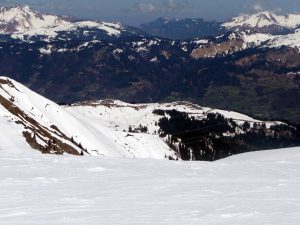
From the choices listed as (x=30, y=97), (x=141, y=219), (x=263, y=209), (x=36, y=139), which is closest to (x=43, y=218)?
(x=141, y=219)

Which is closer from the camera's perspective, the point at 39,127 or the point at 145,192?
the point at 145,192

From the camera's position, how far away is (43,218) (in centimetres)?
1847

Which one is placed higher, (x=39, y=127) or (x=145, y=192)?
(x=39, y=127)

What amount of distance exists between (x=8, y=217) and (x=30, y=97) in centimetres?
17691

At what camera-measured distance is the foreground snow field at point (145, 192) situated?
60.5 ft

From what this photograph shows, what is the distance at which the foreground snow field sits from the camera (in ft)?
60.5

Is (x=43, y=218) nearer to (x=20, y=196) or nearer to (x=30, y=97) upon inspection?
(x=20, y=196)

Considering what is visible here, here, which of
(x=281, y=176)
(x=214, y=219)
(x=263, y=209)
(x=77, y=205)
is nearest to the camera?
(x=214, y=219)

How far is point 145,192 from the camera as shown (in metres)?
23.6

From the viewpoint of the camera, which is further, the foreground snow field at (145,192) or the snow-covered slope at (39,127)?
the snow-covered slope at (39,127)

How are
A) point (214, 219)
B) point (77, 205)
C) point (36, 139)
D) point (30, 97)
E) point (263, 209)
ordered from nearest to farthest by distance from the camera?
point (214, 219) → point (263, 209) → point (77, 205) → point (36, 139) → point (30, 97)

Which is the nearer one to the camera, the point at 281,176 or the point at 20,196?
the point at 20,196

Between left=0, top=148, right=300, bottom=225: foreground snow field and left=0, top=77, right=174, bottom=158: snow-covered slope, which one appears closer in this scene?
left=0, top=148, right=300, bottom=225: foreground snow field

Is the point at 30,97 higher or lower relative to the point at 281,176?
higher
